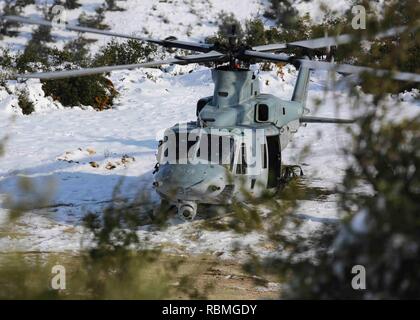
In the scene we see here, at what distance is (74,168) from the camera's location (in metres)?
12.8

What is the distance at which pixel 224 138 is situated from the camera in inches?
358

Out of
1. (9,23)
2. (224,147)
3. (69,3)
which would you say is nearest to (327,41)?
(224,147)

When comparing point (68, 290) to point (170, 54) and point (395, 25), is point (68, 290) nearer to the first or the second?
point (395, 25)

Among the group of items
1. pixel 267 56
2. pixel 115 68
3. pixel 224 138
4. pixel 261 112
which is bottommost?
pixel 224 138

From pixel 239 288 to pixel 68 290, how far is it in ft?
11.4

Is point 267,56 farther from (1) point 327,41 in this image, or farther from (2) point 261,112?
(1) point 327,41

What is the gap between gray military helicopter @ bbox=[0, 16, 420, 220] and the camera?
28.2 ft

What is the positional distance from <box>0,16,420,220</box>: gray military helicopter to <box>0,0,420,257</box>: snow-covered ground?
751mm

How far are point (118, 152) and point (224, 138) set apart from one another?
5.62 meters

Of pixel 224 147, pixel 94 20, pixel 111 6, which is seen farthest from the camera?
pixel 111 6

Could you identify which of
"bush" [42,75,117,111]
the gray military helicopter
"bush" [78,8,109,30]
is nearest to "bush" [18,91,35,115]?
"bush" [42,75,117,111]

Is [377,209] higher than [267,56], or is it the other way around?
[267,56]

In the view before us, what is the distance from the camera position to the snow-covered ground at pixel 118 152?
894cm

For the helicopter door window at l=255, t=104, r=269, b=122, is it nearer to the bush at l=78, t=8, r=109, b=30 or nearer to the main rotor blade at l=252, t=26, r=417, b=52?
the main rotor blade at l=252, t=26, r=417, b=52
